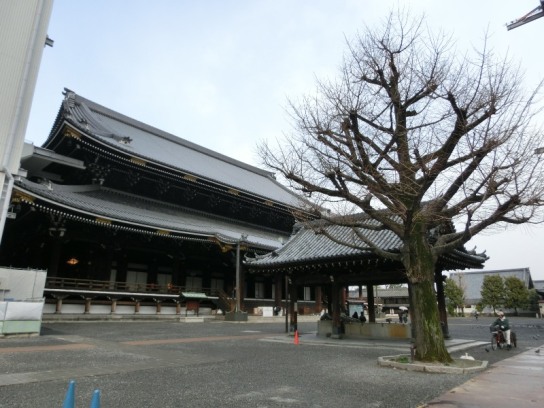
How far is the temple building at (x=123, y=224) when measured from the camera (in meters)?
20.6

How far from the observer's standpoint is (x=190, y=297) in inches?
994

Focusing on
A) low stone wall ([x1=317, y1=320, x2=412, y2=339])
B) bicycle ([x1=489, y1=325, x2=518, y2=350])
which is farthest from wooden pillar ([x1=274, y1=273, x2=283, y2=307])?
bicycle ([x1=489, y1=325, x2=518, y2=350])

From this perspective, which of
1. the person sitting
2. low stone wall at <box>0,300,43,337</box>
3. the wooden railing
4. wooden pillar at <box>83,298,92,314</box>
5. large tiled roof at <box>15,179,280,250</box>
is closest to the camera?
low stone wall at <box>0,300,43,337</box>

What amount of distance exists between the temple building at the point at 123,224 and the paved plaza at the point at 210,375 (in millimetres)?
8930

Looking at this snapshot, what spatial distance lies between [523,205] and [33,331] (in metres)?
15.3

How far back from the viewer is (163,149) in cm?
3222

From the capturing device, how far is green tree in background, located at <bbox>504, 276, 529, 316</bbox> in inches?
1941

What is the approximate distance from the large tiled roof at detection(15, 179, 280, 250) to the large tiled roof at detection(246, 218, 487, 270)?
7.35 metres

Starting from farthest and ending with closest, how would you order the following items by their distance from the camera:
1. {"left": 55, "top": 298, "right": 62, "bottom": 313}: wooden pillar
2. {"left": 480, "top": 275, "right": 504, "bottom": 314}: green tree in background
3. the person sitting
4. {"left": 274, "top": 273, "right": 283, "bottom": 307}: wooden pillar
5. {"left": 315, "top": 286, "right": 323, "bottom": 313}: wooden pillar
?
{"left": 480, "top": 275, "right": 504, "bottom": 314}: green tree in background, {"left": 315, "top": 286, "right": 323, "bottom": 313}: wooden pillar, {"left": 274, "top": 273, "right": 283, "bottom": 307}: wooden pillar, {"left": 55, "top": 298, "right": 62, "bottom": 313}: wooden pillar, the person sitting

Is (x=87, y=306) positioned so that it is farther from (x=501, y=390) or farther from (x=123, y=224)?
(x=501, y=390)

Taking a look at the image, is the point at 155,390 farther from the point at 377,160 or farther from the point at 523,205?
the point at 523,205

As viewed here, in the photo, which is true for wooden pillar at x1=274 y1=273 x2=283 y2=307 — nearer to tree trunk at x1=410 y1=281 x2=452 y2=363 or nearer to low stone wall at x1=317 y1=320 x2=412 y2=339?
low stone wall at x1=317 y1=320 x2=412 y2=339

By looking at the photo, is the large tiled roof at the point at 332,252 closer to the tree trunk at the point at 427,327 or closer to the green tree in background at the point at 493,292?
the tree trunk at the point at 427,327

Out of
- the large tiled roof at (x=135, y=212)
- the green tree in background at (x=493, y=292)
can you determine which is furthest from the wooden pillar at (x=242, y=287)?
the green tree in background at (x=493, y=292)
